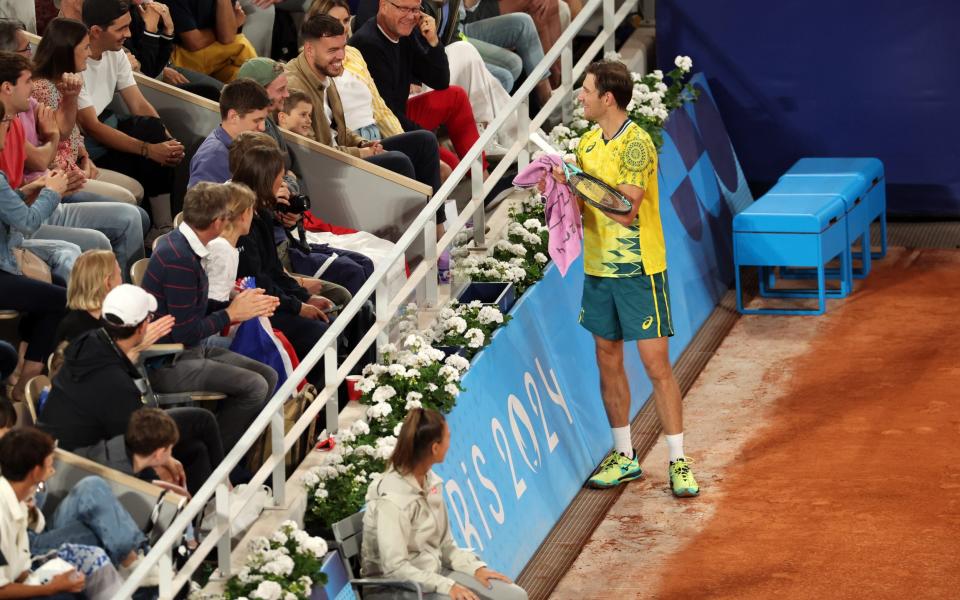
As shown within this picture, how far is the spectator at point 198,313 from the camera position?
26.0 feet

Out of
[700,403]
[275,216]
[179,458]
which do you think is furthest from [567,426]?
[179,458]

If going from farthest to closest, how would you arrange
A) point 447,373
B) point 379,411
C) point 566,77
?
point 566,77 < point 447,373 < point 379,411

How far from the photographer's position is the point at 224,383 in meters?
7.92

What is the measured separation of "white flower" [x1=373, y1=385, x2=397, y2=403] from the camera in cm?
811

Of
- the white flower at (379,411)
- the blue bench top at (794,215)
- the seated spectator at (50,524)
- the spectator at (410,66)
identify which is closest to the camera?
the seated spectator at (50,524)

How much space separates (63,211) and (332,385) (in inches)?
81.9

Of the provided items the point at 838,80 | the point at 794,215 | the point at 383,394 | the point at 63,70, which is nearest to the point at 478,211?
the point at 383,394

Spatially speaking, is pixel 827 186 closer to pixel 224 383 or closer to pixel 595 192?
pixel 595 192

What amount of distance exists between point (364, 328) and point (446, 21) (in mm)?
3967

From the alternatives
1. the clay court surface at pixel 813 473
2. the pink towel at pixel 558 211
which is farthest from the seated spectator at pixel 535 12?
the pink towel at pixel 558 211

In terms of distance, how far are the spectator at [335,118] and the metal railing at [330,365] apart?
58cm

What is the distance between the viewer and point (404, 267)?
9500mm

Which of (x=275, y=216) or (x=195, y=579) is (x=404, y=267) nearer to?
(x=275, y=216)

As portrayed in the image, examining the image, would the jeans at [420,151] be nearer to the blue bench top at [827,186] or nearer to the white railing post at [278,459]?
the blue bench top at [827,186]
